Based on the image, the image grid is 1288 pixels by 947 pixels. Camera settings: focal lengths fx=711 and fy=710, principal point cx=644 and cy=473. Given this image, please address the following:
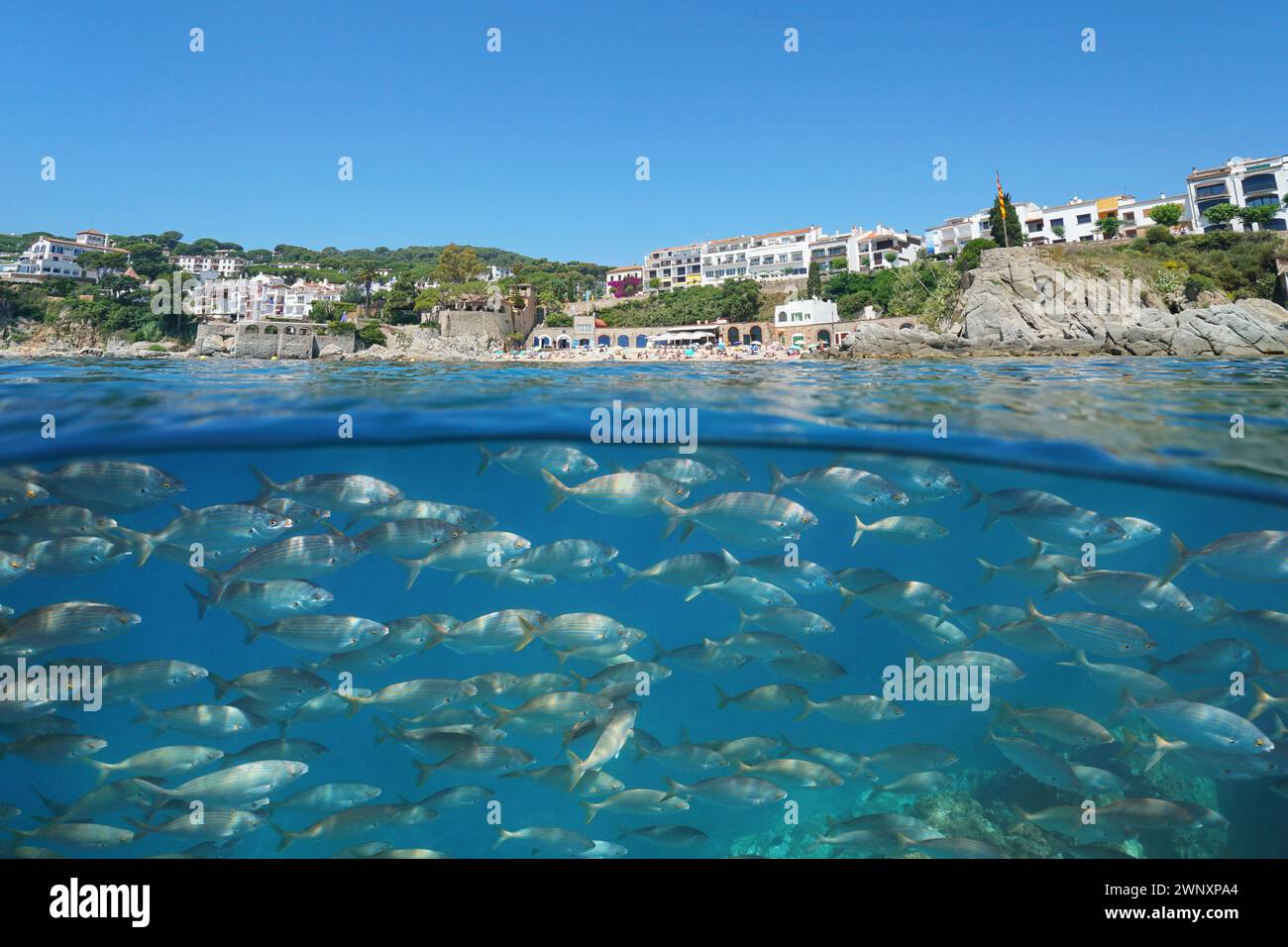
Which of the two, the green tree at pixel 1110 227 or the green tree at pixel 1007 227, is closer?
the green tree at pixel 1007 227

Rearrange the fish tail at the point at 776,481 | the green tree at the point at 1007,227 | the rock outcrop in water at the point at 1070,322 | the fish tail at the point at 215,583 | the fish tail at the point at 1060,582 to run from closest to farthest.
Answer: the fish tail at the point at 215,583, the fish tail at the point at 1060,582, the fish tail at the point at 776,481, the rock outcrop in water at the point at 1070,322, the green tree at the point at 1007,227

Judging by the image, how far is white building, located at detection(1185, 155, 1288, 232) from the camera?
66.9 meters

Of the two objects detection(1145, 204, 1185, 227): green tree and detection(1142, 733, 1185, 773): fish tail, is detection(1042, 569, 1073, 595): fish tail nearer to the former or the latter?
detection(1142, 733, 1185, 773): fish tail

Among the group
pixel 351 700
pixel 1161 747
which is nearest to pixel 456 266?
pixel 351 700

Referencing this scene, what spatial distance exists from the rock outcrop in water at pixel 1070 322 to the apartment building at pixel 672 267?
5808 cm

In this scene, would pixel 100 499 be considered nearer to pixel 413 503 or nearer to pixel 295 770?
pixel 413 503

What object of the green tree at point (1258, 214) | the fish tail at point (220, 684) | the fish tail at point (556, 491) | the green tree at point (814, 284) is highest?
the green tree at point (1258, 214)

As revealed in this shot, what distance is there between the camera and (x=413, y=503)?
6285 millimetres

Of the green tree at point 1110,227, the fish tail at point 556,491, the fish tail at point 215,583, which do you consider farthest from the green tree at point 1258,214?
the fish tail at point 215,583

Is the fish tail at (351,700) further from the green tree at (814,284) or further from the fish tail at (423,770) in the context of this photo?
the green tree at (814,284)

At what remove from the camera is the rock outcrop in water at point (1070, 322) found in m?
28.1

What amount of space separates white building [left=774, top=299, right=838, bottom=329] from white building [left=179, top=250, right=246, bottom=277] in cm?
10444

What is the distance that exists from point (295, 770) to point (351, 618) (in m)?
1.07

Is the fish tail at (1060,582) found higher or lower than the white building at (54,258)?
lower
